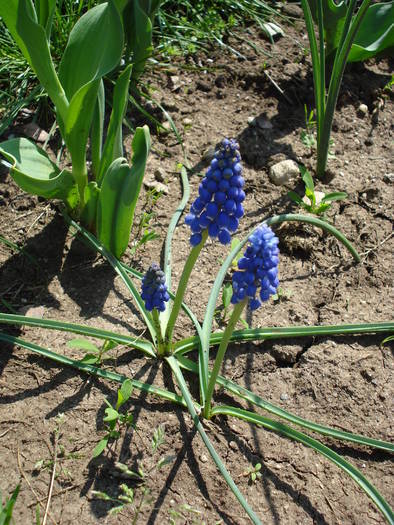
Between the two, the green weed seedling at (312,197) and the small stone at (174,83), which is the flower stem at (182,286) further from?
the small stone at (174,83)

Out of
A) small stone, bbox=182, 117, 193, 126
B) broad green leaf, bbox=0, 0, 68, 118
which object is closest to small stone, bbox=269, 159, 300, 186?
small stone, bbox=182, 117, 193, 126

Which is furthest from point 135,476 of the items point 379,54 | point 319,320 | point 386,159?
point 379,54

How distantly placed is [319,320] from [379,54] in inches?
90.1

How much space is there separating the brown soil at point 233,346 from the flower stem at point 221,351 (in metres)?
0.15

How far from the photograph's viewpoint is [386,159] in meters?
3.98

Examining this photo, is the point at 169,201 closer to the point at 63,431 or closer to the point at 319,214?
the point at 319,214

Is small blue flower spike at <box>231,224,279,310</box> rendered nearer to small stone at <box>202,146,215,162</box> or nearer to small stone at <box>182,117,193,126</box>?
small stone at <box>202,146,215,162</box>

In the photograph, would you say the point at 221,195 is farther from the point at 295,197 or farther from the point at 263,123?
the point at 263,123

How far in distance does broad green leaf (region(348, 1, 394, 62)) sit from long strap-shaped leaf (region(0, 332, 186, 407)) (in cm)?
271

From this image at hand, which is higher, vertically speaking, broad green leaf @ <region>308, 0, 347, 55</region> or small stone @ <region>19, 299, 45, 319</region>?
broad green leaf @ <region>308, 0, 347, 55</region>

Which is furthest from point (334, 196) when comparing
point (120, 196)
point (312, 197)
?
point (120, 196)

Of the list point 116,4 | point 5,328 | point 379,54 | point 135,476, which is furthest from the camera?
point 379,54

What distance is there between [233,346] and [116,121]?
1290 millimetres

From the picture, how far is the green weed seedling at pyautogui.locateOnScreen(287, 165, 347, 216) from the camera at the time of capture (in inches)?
136
